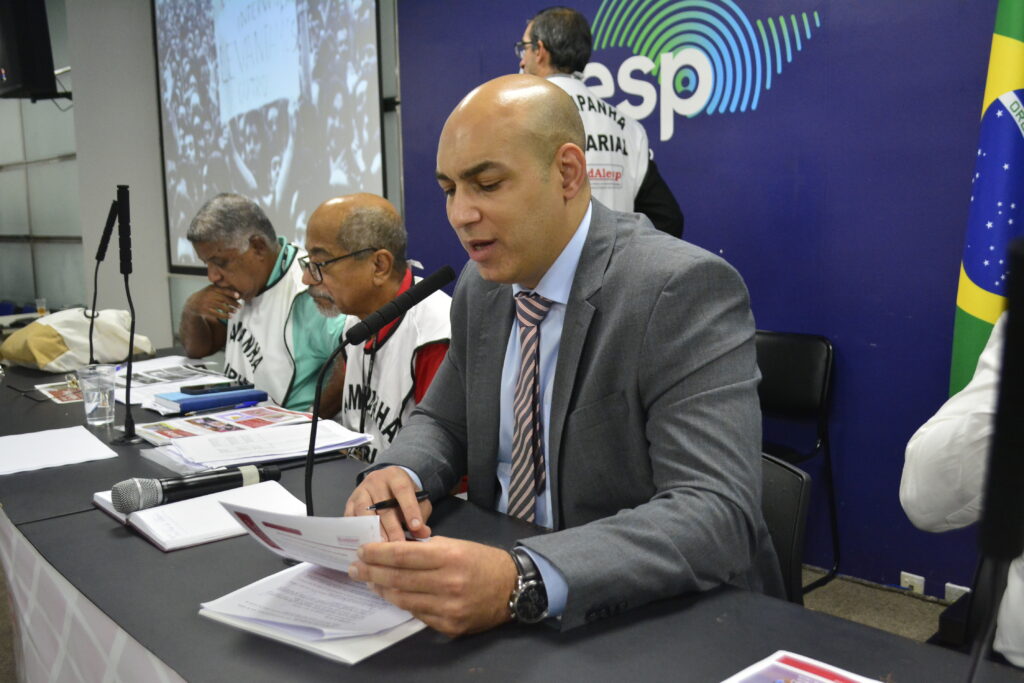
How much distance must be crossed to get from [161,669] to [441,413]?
0.77 meters

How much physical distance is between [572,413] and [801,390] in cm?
171

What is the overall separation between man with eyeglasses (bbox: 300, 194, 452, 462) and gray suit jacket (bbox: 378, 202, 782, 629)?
1.88 ft

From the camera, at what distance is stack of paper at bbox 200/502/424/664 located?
3.10ft

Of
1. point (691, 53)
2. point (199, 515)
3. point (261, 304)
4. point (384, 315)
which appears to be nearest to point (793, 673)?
point (384, 315)

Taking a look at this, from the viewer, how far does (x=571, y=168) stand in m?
1.41

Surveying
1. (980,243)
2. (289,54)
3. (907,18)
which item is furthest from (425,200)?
(980,243)

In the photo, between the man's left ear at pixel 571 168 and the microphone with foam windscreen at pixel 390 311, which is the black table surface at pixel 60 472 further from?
the man's left ear at pixel 571 168

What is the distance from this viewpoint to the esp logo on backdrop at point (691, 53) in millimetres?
2877

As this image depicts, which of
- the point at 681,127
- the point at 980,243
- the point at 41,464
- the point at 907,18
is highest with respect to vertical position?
the point at 907,18

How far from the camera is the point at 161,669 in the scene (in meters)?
0.94

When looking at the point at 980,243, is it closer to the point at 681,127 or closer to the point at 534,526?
the point at 681,127

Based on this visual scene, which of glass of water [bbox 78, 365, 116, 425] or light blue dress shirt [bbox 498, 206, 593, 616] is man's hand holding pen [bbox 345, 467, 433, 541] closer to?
light blue dress shirt [bbox 498, 206, 593, 616]

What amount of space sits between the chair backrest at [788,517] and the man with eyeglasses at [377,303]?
36.9 inches

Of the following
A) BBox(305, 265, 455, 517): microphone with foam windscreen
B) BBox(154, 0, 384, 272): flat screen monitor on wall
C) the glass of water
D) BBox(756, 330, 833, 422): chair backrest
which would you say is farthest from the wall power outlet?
A: BBox(154, 0, 384, 272): flat screen monitor on wall
